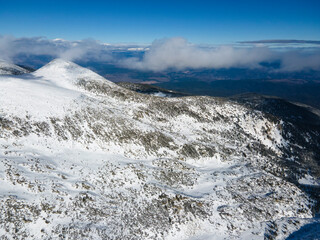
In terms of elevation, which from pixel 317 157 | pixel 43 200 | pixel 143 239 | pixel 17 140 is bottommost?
pixel 317 157

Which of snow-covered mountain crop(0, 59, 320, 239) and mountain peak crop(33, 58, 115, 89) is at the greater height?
mountain peak crop(33, 58, 115, 89)

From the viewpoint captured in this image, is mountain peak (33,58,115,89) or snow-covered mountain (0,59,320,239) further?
mountain peak (33,58,115,89)

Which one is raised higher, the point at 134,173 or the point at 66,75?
the point at 66,75

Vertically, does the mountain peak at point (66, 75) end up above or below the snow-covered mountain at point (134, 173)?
above

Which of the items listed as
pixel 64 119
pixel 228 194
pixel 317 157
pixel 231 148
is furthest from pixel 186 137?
pixel 317 157

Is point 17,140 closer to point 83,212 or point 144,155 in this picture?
point 83,212

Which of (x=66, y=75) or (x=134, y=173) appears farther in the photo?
(x=66, y=75)

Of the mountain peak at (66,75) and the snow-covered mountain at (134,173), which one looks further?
the mountain peak at (66,75)

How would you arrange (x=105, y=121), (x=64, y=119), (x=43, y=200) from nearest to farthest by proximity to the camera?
(x=43, y=200) < (x=64, y=119) < (x=105, y=121)
